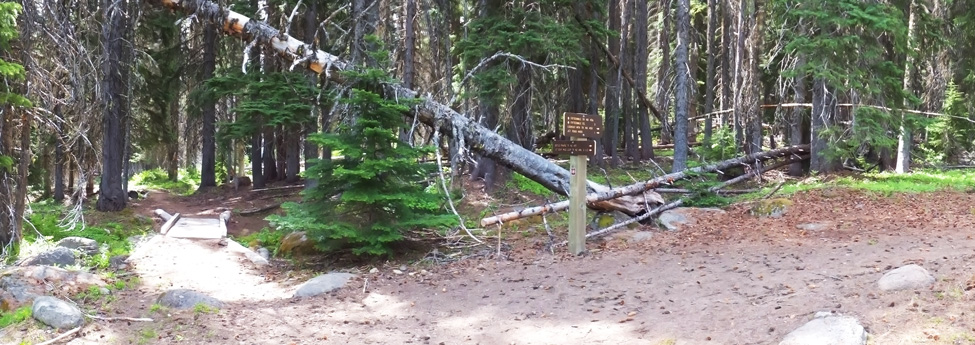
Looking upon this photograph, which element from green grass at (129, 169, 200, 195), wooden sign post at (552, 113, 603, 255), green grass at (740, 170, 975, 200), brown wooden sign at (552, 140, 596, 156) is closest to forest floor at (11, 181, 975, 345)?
wooden sign post at (552, 113, 603, 255)

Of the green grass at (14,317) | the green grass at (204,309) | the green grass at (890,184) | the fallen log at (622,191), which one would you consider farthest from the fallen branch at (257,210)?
the green grass at (890,184)

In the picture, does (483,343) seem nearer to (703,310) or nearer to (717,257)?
(703,310)

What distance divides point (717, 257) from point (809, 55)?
775cm

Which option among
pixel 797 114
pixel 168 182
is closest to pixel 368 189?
pixel 797 114

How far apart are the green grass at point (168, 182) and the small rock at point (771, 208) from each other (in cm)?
2042

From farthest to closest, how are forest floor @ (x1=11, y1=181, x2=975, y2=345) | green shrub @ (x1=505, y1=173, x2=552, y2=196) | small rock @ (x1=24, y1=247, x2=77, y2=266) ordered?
green shrub @ (x1=505, y1=173, x2=552, y2=196) < small rock @ (x1=24, y1=247, x2=77, y2=266) < forest floor @ (x1=11, y1=181, x2=975, y2=345)

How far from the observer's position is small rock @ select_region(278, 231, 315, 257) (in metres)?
10.6

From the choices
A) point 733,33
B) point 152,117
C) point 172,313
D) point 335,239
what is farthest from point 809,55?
point 152,117

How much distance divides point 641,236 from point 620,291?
285cm

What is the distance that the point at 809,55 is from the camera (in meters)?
14.2

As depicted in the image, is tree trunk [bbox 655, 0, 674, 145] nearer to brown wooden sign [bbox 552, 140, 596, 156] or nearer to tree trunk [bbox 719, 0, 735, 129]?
tree trunk [bbox 719, 0, 735, 129]

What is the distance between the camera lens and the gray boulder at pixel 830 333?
5008 mm

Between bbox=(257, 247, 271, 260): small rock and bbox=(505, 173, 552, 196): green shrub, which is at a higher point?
bbox=(505, 173, 552, 196): green shrub

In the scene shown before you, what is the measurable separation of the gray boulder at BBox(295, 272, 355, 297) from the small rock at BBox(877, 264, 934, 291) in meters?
6.20
